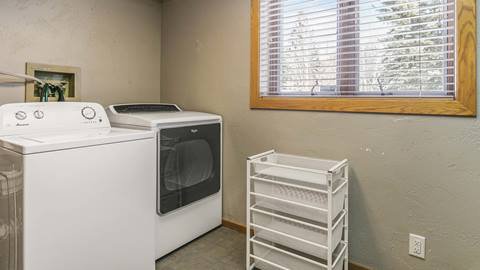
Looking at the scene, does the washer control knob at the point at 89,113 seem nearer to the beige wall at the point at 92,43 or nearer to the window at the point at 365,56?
the beige wall at the point at 92,43

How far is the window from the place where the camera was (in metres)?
1.44

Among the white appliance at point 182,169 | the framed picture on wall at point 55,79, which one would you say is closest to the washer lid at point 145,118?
the white appliance at point 182,169

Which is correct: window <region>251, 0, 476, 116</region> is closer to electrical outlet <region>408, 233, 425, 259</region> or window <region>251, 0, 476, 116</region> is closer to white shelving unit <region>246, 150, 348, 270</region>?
white shelving unit <region>246, 150, 348, 270</region>

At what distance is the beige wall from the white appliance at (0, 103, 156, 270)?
46 cm

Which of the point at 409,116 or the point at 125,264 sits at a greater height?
the point at 409,116

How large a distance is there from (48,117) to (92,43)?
80 cm

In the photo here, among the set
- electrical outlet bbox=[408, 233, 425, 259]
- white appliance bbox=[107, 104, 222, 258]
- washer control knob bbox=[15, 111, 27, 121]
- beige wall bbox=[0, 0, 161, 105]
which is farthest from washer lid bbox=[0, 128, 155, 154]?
electrical outlet bbox=[408, 233, 425, 259]

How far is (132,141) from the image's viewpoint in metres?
1.55

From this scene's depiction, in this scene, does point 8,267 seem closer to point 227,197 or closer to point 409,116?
point 227,197

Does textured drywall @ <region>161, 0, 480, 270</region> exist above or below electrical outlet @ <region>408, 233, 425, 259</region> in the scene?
above

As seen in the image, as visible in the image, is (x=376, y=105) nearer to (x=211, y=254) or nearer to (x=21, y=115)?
(x=211, y=254)

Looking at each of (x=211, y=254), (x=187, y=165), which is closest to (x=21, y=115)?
(x=187, y=165)

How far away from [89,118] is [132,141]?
0.46m

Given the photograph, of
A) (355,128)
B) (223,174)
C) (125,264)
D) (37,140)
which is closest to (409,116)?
(355,128)
